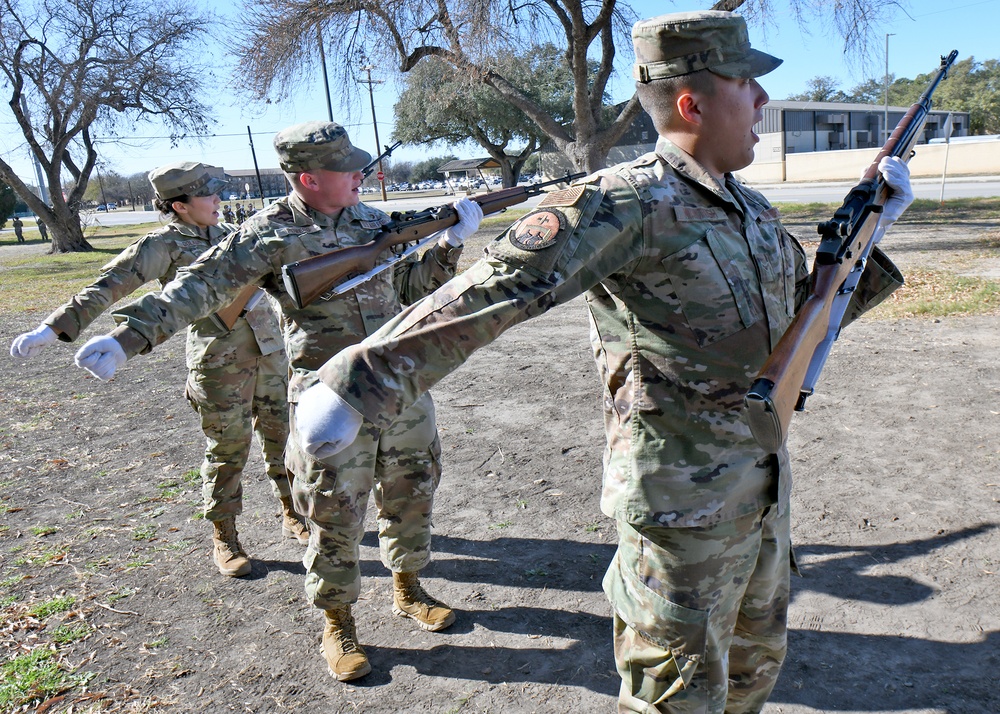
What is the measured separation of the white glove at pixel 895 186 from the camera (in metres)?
2.34

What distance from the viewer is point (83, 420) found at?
23.2 feet

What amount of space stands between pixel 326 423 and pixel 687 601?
109cm

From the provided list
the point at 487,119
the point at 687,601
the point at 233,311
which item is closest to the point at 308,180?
the point at 233,311

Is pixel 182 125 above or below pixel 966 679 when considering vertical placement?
above

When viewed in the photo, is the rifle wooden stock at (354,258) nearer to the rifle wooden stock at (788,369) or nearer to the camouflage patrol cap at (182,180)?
the camouflage patrol cap at (182,180)

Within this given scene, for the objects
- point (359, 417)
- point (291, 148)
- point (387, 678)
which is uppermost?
point (291, 148)

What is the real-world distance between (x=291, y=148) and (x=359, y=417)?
235 cm

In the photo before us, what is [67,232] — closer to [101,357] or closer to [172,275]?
[172,275]

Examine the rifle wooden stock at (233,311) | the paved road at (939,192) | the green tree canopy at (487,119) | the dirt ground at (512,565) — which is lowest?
the dirt ground at (512,565)

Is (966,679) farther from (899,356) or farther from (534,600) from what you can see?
(899,356)

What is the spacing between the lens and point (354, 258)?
130 inches

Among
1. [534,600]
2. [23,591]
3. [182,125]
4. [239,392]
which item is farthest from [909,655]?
Answer: [182,125]

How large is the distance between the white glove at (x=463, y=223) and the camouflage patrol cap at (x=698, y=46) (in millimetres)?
1826

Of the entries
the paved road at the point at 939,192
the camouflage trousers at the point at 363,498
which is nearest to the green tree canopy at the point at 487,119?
the paved road at the point at 939,192
